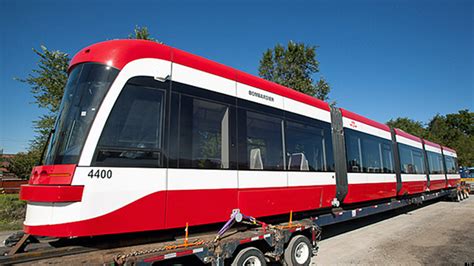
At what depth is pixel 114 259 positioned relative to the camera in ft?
10.3

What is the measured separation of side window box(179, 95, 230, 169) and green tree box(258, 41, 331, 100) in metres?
19.2

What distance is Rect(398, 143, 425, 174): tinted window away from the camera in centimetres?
1132

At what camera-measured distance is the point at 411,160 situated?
12273mm

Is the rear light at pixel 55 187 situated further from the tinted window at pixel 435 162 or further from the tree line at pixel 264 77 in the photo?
the tinted window at pixel 435 162

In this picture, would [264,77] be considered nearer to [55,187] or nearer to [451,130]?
[55,187]

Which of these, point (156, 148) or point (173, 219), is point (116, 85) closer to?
point (156, 148)

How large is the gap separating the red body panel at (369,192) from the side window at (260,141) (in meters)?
3.22

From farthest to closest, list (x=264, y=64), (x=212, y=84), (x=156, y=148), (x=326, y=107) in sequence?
1. (x=264, y=64)
2. (x=326, y=107)
3. (x=212, y=84)
4. (x=156, y=148)

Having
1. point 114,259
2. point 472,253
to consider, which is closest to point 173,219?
point 114,259

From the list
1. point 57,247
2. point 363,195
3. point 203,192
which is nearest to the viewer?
point 57,247

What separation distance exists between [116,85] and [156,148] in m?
0.97

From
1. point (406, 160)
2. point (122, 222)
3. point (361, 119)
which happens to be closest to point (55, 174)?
point (122, 222)

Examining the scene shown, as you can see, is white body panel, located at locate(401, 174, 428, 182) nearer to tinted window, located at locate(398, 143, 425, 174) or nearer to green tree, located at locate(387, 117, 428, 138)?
tinted window, located at locate(398, 143, 425, 174)

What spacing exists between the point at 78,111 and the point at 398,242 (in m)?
8.73
